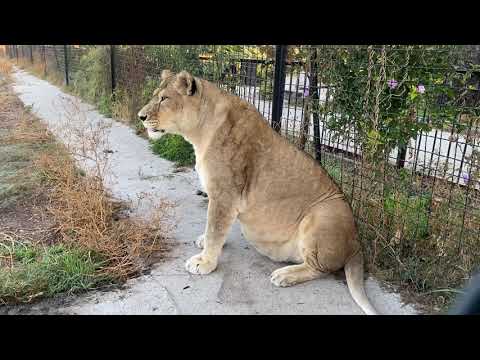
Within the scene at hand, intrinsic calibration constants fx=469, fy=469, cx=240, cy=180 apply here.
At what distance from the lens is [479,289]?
1041mm

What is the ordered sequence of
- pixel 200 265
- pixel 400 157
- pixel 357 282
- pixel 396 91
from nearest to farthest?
pixel 357 282
pixel 200 265
pixel 396 91
pixel 400 157

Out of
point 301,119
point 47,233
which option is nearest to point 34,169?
point 47,233

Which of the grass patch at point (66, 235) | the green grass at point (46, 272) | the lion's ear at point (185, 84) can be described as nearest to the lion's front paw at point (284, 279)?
the grass patch at point (66, 235)

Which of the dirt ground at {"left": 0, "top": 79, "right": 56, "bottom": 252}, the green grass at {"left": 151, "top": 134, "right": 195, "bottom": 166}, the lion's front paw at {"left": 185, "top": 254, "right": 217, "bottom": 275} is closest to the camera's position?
the lion's front paw at {"left": 185, "top": 254, "right": 217, "bottom": 275}

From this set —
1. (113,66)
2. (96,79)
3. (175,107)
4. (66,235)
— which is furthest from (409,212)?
(96,79)

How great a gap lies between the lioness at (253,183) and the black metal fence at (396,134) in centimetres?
59

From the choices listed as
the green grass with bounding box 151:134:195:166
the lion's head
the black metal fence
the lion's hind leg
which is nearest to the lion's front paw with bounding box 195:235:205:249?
the lion's hind leg

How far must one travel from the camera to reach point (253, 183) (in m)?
4.02

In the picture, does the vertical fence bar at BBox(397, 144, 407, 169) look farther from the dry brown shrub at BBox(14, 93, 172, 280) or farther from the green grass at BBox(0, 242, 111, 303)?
the green grass at BBox(0, 242, 111, 303)

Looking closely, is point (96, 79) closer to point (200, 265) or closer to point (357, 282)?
point (200, 265)

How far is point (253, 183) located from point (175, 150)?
12.4 feet

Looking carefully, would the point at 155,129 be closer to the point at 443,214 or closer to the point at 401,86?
the point at 401,86

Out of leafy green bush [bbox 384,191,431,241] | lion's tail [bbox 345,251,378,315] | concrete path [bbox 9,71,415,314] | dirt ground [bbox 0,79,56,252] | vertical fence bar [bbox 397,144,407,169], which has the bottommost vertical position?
concrete path [bbox 9,71,415,314]

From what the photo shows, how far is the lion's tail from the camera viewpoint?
3419 millimetres
